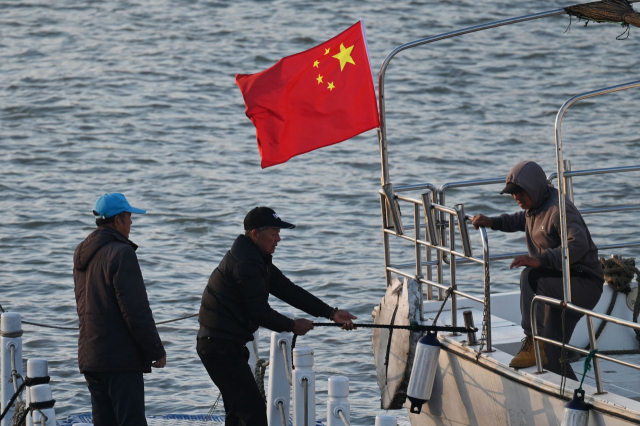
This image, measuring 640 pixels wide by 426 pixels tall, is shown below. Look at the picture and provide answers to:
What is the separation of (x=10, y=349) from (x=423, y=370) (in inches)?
130

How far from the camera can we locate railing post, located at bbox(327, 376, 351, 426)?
6.04 metres

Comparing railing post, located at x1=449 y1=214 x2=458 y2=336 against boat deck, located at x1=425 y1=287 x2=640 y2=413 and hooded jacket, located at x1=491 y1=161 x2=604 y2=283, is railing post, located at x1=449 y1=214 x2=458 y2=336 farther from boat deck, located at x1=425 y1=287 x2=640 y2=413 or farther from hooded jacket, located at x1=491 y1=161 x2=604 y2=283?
hooded jacket, located at x1=491 y1=161 x2=604 y2=283

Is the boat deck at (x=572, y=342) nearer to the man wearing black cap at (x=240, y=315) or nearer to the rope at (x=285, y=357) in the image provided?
the rope at (x=285, y=357)

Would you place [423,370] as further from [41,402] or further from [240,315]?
[41,402]

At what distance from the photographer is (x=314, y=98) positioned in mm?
7871

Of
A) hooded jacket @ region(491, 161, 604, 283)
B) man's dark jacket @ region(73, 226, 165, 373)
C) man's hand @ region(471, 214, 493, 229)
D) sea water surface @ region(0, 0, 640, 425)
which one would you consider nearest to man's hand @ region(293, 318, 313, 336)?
man's dark jacket @ region(73, 226, 165, 373)

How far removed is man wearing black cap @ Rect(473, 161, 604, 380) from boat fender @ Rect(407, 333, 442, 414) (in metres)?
0.58

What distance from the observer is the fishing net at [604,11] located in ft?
Answer: 21.1

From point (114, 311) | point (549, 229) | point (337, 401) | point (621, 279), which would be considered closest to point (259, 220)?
point (114, 311)

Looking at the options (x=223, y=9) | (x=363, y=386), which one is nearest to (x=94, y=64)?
(x=223, y=9)

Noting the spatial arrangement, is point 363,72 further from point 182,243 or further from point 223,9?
point 223,9

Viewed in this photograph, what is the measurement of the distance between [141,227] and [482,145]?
787 cm

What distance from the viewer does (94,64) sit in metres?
26.7

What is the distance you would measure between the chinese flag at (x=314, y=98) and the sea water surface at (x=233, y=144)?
10.2 ft
